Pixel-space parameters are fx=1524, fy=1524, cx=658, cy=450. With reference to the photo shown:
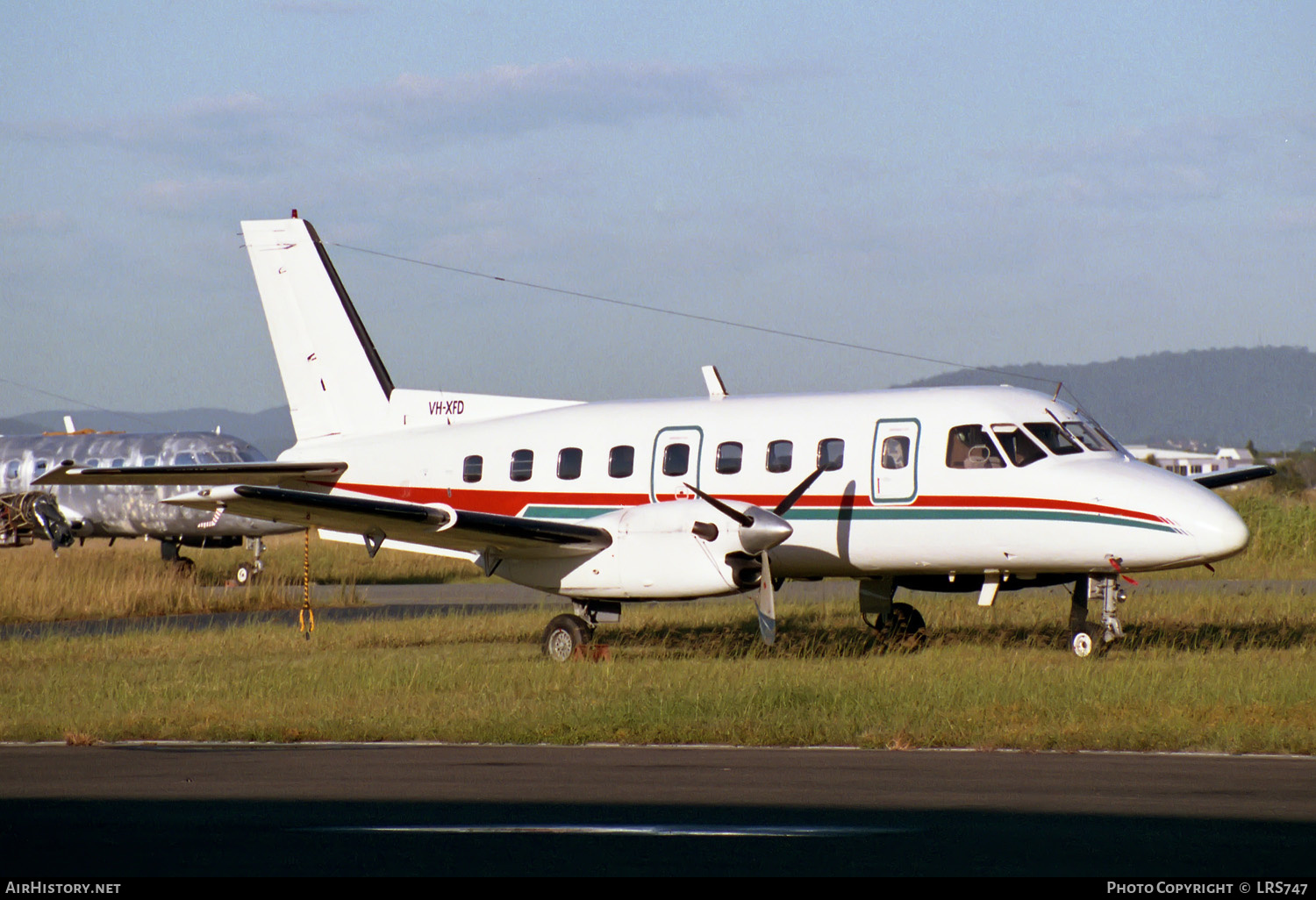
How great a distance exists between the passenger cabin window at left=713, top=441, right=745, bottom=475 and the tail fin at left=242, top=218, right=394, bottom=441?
230 inches

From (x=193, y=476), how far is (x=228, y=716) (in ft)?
23.3

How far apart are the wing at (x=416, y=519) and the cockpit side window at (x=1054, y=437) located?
16.5 ft

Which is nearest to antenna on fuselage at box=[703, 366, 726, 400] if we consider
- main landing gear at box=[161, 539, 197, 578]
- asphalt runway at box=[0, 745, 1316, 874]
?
asphalt runway at box=[0, 745, 1316, 874]

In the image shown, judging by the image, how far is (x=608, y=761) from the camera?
36.5 feet

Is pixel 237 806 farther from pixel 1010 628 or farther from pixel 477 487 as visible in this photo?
pixel 1010 628

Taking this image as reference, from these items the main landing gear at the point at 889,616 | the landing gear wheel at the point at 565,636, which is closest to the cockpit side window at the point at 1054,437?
the main landing gear at the point at 889,616

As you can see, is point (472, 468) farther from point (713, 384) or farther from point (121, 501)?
point (121, 501)

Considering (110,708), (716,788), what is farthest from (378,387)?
(716,788)

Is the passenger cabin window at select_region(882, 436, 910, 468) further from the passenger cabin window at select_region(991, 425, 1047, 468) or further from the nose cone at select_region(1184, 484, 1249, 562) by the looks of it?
the nose cone at select_region(1184, 484, 1249, 562)

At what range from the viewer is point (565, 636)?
18266mm

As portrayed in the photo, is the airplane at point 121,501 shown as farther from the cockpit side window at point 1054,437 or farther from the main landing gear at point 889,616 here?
the cockpit side window at point 1054,437

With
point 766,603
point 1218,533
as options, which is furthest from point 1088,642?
point 766,603

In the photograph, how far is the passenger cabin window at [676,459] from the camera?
18.8 m

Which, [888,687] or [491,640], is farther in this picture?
[491,640]
